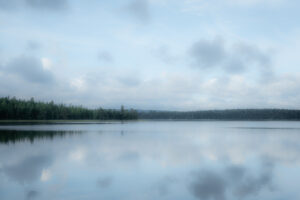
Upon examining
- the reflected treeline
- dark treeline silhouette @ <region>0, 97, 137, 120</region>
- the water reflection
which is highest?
dark treeline silhouette @ <region>0, 97, 137, 120</region>

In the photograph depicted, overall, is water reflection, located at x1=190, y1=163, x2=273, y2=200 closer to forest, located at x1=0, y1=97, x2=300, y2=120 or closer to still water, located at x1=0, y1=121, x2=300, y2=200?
still water, located at x1=0, y1=121, x2=300, y2=200

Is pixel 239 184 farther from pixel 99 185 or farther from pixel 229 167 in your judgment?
pixel 99 185

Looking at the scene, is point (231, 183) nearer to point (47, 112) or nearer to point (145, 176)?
point (145, 176)

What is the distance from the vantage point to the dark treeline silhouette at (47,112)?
96312 millimetres

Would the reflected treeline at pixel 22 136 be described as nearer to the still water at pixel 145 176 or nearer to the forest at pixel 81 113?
the still water at pixel 145 176

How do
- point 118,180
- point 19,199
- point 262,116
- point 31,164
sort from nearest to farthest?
1. point 19,199
2. point 118,180
3. point 31,164
4. point 262,116

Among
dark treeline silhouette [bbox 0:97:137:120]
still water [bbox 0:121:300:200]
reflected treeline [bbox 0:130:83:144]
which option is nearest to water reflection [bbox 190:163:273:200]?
still water [bbox 0:121:300:200]

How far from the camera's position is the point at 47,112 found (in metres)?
110

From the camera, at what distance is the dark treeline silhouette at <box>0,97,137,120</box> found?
96.3 meters

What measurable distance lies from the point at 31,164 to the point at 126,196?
746cm

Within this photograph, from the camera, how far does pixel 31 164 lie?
48.2 feet

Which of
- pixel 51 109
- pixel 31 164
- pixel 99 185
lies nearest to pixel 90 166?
pixel 31 164

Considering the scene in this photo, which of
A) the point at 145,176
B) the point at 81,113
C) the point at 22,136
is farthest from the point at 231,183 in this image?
the point at 81,113

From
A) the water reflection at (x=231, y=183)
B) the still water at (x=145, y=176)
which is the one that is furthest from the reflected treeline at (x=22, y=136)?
the water reflection at (x=231, y=183)
